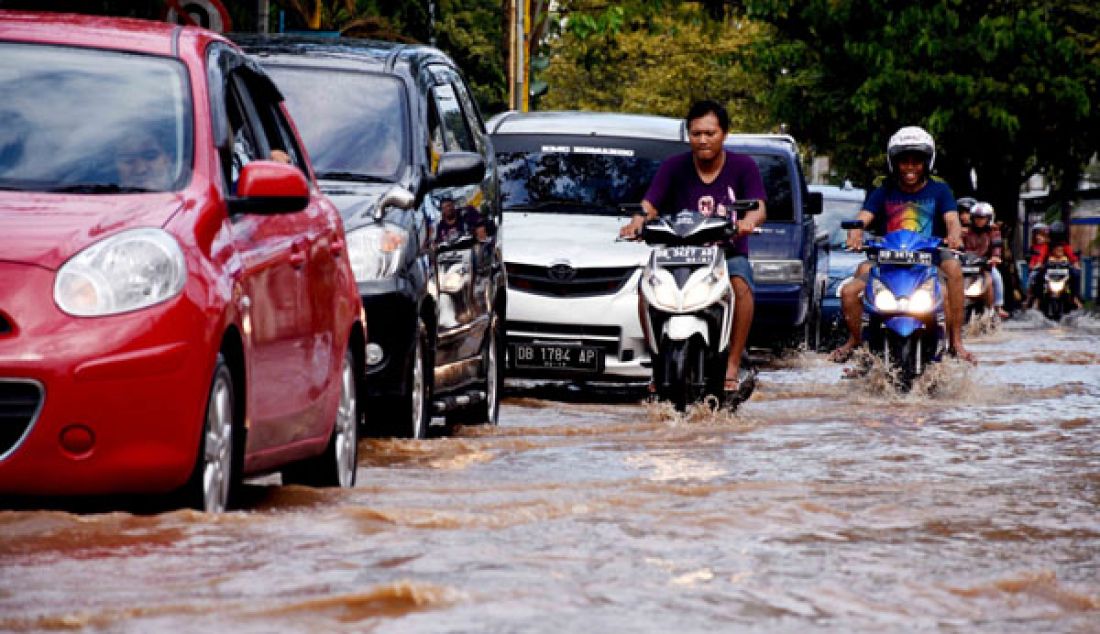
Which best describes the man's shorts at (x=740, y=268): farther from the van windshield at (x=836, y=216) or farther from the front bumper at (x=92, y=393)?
the van windshield at (x=836, y=216)

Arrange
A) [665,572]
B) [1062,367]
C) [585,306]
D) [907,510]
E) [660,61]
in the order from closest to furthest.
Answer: [665,572]
[907,510]
[585,306]
[1062,367]
[660,61]

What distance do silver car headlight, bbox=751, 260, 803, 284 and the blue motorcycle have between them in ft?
14.8

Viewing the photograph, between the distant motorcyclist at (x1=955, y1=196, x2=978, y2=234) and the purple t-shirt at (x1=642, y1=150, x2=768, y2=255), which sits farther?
the distant motorcyclist at (x1=955, y1=196, x2=978, y2=234)

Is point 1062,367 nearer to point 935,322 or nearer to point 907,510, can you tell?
point 935,322

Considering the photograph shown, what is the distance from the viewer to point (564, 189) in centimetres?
1756

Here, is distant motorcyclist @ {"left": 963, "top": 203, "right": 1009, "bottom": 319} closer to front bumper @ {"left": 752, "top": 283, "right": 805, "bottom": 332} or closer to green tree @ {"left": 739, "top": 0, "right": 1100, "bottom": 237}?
green tree @ {"left": 739, "top": 0, "right": 1100, "bottom": 237}

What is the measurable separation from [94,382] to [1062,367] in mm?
15333

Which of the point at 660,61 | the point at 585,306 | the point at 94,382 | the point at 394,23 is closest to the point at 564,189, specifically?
the point at 585,306

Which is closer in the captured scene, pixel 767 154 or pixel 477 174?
pixel 477 174

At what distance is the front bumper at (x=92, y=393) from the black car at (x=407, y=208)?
4.20m

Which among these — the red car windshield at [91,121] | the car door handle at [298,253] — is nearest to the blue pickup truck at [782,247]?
the car door handle at [298,253]

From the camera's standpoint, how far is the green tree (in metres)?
42.2

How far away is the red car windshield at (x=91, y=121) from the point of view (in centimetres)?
796

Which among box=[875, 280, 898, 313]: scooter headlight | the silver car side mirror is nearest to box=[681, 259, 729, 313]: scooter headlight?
box=[875, 280, 898, 313]: scooter headlight
